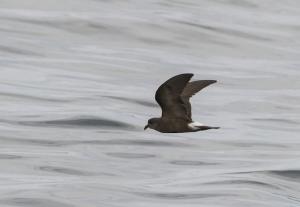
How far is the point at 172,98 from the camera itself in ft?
47.5

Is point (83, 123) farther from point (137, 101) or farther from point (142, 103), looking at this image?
point (137, 101)

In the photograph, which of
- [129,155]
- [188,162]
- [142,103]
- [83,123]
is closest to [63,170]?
[129,155]

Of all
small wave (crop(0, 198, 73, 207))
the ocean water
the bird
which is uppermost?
the bird

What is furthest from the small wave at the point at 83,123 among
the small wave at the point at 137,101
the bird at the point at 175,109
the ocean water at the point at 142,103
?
the bird at the point at 175,109

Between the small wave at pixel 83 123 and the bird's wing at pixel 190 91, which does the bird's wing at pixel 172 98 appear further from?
the small wave at pixel 83 123

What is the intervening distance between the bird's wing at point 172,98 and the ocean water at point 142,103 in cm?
151

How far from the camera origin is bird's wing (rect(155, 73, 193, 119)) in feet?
47.1

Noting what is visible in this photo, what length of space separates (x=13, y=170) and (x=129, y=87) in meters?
8.00

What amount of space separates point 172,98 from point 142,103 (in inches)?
367

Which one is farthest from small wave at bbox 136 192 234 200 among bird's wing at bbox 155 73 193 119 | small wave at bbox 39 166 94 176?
bird's wing at bbox 155 73 193 119

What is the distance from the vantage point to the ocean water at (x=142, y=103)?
56.0 feet

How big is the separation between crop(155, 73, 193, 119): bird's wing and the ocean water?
1.51m

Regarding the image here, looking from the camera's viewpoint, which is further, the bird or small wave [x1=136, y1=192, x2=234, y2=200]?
small wave [x1=136, y1=192, x2=234, y2=200]

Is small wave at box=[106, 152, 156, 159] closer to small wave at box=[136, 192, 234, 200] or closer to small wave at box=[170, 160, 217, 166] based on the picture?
small wave at box=[170, 160, 217, 166]
